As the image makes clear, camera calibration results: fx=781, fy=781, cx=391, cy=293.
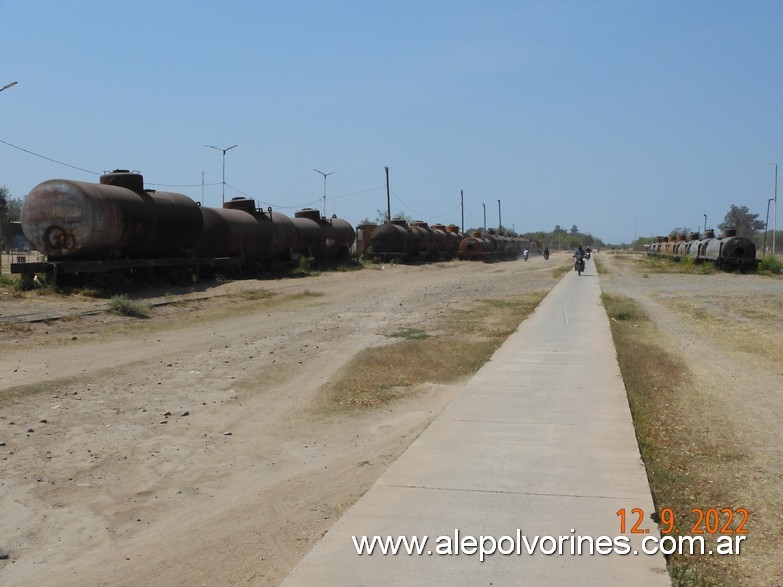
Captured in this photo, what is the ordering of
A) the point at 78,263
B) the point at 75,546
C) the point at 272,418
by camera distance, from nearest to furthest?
the point at 75,546 → the point at 272,418 → the point at 78,263

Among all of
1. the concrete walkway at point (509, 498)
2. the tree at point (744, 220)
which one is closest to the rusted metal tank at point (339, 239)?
the concrete walkway at point (509, 498)

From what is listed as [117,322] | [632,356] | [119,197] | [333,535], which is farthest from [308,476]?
[119,197]

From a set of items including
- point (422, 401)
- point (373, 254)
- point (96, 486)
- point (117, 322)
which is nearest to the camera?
point (96, 486)

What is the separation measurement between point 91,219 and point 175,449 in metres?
15.7

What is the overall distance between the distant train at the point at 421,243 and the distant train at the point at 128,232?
19.4 meters

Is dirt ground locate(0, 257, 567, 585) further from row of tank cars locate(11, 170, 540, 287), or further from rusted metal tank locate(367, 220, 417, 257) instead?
rusted metal tank locate(367, 220, 417, 257)

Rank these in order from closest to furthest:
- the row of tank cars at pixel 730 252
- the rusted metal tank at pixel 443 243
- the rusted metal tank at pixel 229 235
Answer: the rusted metal tank at pixel 229 235 → the row of tank cars at pixel 730 252 → the rusted metal tank at pixel 443 243

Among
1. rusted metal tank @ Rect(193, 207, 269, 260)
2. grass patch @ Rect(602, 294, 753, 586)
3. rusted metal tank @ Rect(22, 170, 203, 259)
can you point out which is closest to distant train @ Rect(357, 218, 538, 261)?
rusted metal tank @ Rect(193, 207, 269, 260)

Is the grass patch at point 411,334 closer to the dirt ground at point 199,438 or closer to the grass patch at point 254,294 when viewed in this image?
the dirt ground at point 199,438

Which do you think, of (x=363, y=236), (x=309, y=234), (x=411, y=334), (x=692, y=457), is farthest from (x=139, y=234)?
(x=363, y=236)

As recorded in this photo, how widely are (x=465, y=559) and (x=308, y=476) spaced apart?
2684 millimetres

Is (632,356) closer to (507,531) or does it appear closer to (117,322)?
(507,531)

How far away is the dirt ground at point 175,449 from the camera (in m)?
5.00

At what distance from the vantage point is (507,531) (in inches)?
178
